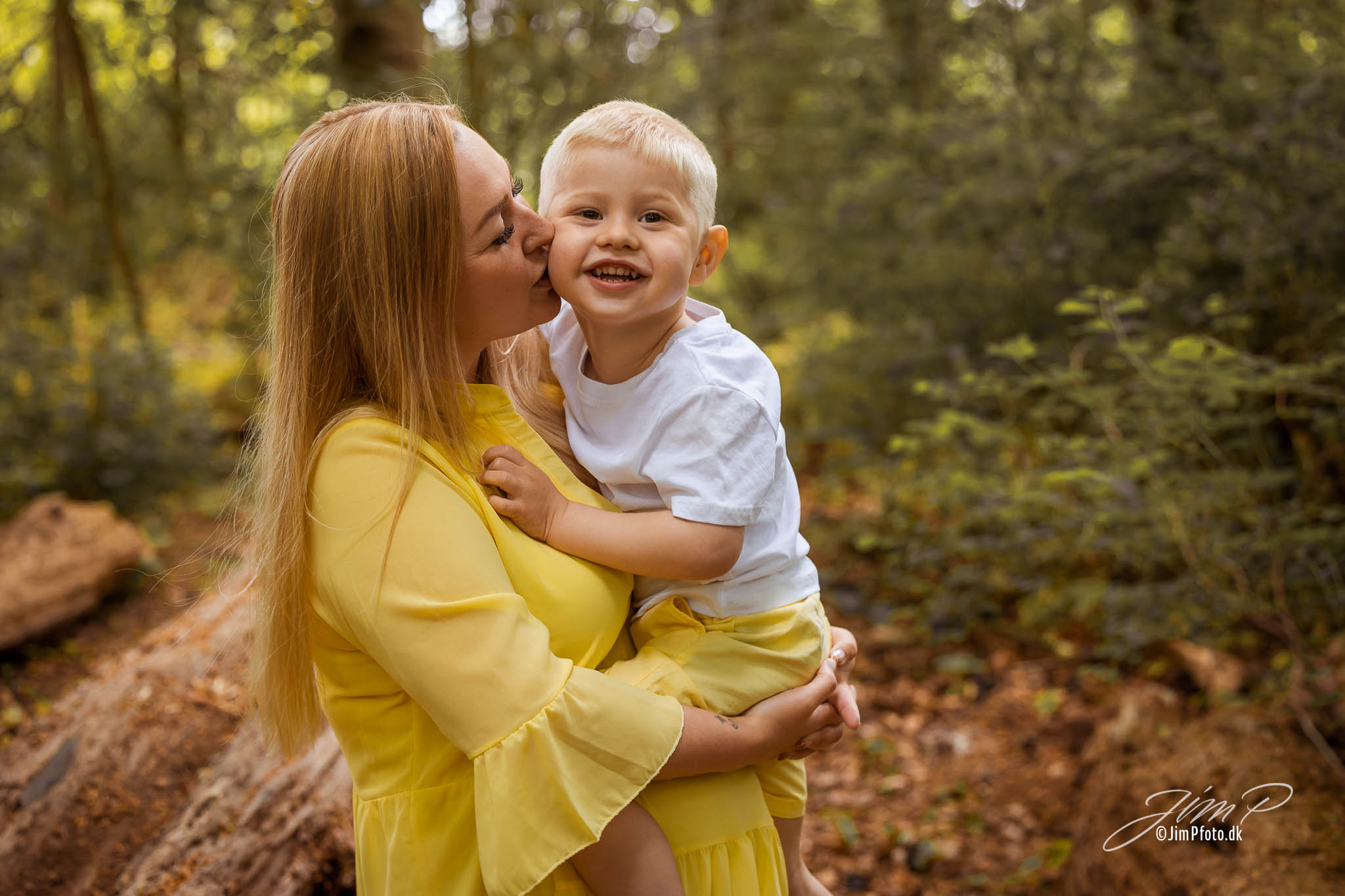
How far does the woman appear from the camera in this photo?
1372 millimetres

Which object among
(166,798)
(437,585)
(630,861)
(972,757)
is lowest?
(972,757)

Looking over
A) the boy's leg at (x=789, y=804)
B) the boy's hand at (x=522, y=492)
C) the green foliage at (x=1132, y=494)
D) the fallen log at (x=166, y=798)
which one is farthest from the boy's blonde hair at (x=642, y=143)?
the green foliage at (x=1132, y=494)

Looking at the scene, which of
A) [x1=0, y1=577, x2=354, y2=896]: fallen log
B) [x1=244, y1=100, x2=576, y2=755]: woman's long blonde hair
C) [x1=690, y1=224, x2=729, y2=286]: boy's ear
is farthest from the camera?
[x1=0, y1=577, x2=354, y2=896]: fallen log

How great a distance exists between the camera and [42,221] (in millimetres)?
6426

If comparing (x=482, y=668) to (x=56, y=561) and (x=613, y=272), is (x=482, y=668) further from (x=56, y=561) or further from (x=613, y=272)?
(x=56, y=561)

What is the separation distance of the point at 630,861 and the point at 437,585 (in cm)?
52

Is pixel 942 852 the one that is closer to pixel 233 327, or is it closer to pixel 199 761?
pixel 199 761

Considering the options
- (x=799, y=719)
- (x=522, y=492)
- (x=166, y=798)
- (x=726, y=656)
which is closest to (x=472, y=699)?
(x=522, y=492)

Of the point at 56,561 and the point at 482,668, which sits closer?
the point at 482,668

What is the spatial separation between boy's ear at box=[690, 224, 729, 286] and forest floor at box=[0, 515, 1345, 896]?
6.01ft

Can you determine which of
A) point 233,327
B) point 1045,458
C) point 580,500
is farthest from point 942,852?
point 233,327

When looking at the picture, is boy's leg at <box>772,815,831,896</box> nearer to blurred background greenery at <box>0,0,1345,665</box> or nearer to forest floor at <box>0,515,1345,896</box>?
forest floor at <box>0,515,1345,896</box>

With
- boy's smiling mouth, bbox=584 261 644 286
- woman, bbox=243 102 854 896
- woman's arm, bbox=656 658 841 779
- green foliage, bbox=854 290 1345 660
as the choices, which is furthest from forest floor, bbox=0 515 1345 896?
boy's smiling mouth, bbox=584 261 644 286

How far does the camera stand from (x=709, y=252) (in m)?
1.92
